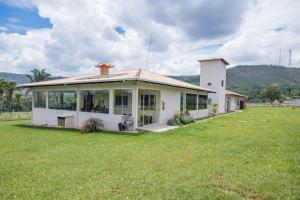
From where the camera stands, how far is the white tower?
29016 mm

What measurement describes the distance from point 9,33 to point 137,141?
62.5 ft

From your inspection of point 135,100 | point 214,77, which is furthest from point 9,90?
point 135,100

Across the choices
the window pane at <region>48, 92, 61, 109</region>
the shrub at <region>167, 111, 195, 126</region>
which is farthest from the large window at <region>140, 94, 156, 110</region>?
the window pane at <region>48, 92, 61, 109</region>

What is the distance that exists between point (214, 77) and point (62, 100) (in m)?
19.5

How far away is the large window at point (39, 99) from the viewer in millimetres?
17823

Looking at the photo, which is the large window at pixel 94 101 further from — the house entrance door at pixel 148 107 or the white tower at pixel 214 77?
the white tower at pixel 214 77

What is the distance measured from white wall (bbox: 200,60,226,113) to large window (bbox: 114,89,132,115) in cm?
1867

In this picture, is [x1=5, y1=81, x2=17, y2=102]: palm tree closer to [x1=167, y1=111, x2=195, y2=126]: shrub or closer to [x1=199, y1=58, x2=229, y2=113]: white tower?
[x1=199, y1=58, x2=229, y2=113]: white tower

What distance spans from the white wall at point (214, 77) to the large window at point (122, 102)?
18.7 metres

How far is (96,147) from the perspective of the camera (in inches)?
337

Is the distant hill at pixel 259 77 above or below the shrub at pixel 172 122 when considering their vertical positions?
above

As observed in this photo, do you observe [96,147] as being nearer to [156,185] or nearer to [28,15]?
[156,185]

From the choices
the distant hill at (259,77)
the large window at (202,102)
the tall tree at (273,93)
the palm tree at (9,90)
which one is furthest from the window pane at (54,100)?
the distant hill at (259,77)

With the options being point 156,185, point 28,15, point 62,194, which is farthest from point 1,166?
point 28,15
